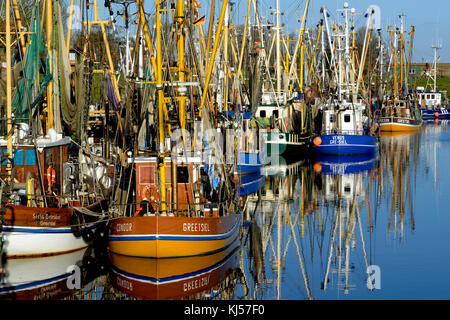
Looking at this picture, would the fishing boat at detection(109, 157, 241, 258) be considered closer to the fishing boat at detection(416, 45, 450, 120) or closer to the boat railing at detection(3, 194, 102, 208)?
the boat railing at detection(3, 194, 102, 208)

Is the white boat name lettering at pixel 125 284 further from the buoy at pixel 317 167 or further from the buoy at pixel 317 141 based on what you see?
the buoy at pixel 317 141

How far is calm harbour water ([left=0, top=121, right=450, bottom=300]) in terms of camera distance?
2231cm

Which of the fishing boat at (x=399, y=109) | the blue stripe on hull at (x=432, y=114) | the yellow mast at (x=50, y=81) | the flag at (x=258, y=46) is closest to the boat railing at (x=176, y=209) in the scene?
the yellow mast at (x=50, y=81)

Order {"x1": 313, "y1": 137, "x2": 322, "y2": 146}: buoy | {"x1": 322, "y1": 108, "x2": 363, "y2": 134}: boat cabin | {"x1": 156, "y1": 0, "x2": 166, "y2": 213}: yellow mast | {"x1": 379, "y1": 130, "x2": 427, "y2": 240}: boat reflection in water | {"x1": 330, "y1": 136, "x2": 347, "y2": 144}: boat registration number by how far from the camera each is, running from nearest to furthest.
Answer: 1. {"x1": 156, "y1": 0, "x2": 166, "y2": 213}: yellow mast
2. {"x1": 379, "y1": 130, "x2": 427, "y2": 240}: boat reflection in water
3. {"x1": 330, "y1": 136, "x2": 347, "y2": 144}: boat registration number
4. {"x1": 322, "y1": 108, "x2": 363, "y2": 134}: boat cabin
5. {"x1": 313, "y1": 137, "x2": 322, "y2": 146}: buoy

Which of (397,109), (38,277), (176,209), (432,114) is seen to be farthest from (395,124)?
(38,277)

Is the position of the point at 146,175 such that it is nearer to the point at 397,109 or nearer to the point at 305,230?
the point at 305,230

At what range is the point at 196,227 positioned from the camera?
2409 centimetres

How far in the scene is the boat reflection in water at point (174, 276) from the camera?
72.4ft

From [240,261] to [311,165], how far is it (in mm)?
32416

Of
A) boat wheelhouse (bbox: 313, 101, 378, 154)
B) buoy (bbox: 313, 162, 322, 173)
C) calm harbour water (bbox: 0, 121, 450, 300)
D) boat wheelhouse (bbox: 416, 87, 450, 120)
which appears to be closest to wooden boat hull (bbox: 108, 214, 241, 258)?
calm harbour water (bbox: 0, 121, 450, 300)

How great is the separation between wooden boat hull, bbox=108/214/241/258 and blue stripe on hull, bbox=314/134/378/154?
3700 cm

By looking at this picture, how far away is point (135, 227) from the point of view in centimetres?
2384
